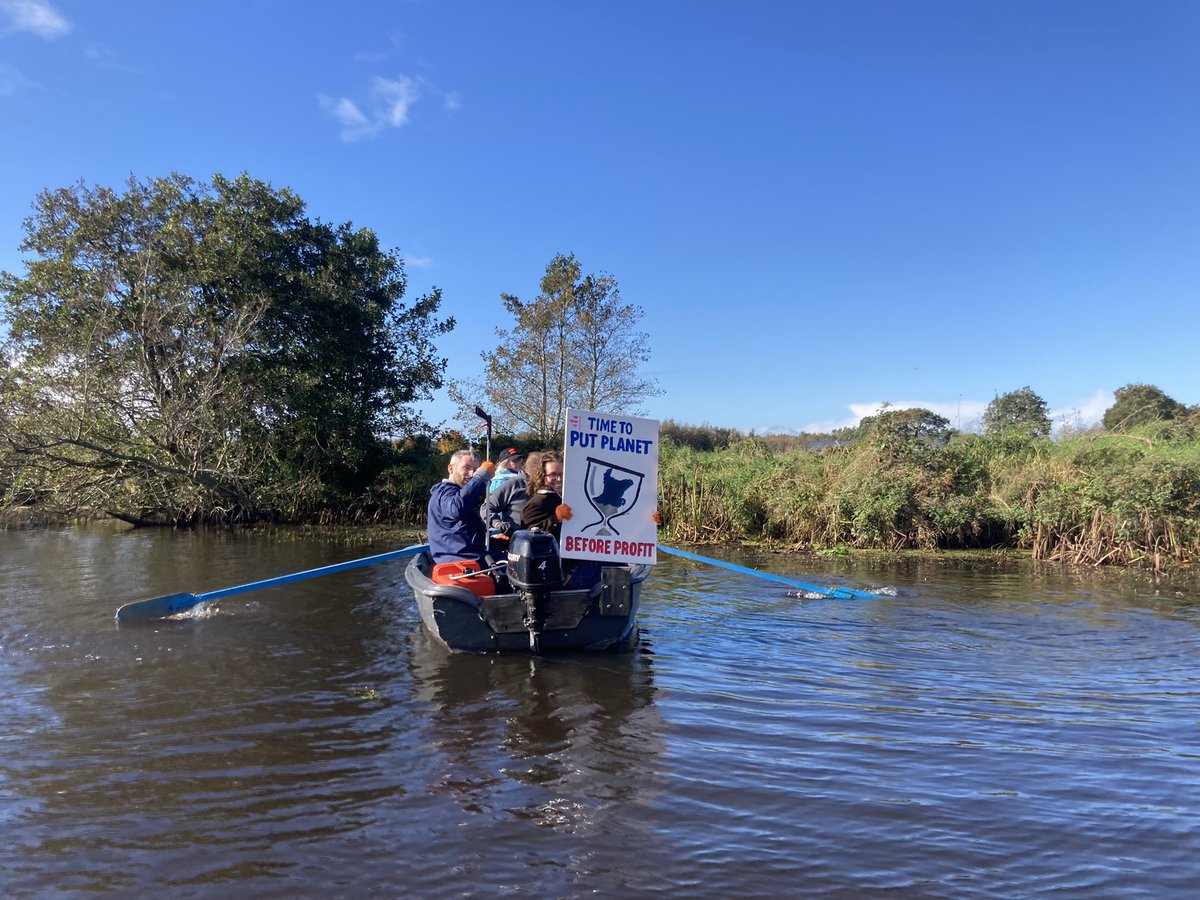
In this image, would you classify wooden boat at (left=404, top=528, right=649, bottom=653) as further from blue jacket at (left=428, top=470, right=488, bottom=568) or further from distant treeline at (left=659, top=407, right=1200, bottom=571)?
distant treeline at (left=659, top=407, right=1200, bottom=571)

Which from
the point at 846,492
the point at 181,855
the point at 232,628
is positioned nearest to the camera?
the point at 181,855

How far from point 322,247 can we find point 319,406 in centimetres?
437

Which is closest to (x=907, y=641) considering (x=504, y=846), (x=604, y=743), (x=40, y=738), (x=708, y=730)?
(x=708, y=730)

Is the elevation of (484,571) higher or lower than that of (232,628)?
higher

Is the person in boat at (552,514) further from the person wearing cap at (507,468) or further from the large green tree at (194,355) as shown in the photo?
the large green tree at (194,355)

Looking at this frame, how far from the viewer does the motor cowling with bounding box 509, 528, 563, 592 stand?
6.56m

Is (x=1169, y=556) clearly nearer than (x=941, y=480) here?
Yes

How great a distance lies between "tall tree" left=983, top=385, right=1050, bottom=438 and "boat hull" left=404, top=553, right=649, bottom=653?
13045 mm

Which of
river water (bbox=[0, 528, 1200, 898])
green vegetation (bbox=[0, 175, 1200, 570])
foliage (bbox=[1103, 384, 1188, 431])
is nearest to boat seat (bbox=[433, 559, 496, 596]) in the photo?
river water (bbox=[0, 528, 1200, 898])

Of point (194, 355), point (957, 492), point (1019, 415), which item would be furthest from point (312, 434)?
point (1019, 415)

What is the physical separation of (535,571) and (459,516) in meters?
1.07

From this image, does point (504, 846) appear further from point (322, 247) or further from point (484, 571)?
point (322, 247)

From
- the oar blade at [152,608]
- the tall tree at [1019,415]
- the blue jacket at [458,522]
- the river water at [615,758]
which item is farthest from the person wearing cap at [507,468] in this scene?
the tall tree at [1019,415]

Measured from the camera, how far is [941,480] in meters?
14.9
